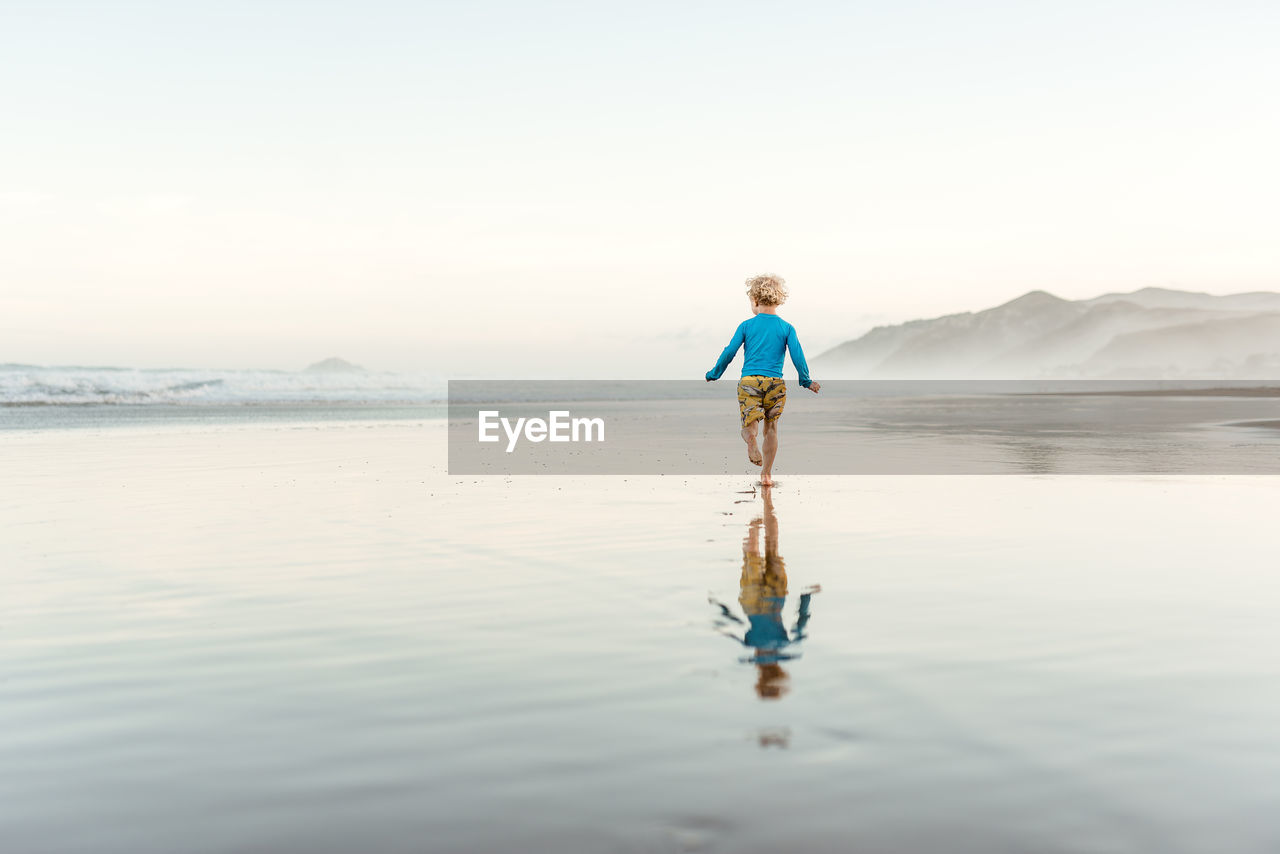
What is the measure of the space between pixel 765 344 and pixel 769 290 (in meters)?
0.70

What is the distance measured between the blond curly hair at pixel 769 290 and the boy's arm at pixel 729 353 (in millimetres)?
433

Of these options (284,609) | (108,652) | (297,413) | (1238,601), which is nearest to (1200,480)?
(1238,601)

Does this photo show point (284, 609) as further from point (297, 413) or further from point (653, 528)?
point (297, 413)

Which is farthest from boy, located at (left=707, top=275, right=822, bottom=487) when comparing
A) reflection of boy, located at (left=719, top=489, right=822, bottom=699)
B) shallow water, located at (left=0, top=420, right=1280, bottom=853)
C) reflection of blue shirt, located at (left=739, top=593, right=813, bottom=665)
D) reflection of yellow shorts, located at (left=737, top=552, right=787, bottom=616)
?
reflection of blue shirt, located at (left=739, top=593, right=813, bottom=665)

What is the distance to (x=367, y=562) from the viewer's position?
24.3 ft

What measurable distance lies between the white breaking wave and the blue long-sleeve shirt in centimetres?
3559

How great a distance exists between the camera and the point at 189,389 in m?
52.0

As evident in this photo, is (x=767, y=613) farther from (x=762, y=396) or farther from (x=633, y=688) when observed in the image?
(x=762, y=396)

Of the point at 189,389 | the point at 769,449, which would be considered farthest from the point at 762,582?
the point at 189,389

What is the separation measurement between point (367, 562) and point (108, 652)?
Answer: 2523 millimetres

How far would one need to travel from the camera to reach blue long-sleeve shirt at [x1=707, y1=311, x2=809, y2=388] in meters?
13.0

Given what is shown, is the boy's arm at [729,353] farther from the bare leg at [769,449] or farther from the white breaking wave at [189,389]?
the white breaking wave at [189,389]

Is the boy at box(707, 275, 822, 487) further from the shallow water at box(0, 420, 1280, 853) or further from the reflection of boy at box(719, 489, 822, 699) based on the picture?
the reflection of boy at box(719, 489, 822, 699)

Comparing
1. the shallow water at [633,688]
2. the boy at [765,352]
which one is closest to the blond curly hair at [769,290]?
the boy at [765,352]
